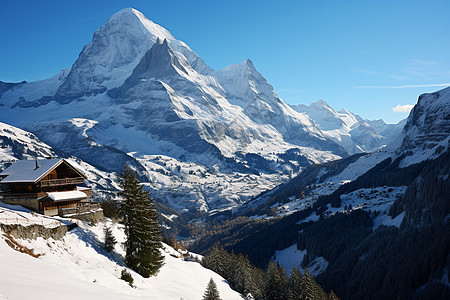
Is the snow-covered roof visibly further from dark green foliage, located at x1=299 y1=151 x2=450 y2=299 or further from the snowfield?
dark green foliage, located at x1=299 y1=151 x2=450 y2=299

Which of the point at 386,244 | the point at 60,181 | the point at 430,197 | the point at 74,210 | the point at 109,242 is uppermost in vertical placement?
the point at 60,181

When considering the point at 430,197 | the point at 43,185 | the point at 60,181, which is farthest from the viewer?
the point at 430,197

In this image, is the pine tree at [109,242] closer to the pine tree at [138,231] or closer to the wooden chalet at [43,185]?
the pine tree at [138,231]

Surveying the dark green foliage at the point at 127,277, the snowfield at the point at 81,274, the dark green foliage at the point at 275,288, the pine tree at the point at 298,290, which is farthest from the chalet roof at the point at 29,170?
the dark green foliage at the point at 275,288

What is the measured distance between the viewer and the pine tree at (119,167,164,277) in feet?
135

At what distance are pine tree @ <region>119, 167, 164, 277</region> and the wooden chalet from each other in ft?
31.8

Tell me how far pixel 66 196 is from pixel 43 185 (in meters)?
3.31

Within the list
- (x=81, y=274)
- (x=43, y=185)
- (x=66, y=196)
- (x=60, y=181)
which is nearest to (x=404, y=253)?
(x=66, y=196)

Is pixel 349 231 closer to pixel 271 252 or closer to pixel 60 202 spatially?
pixel 271 252

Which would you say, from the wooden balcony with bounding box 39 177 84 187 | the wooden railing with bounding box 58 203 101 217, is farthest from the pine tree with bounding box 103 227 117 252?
the wooden balcony with bounding box 39 177 84 187

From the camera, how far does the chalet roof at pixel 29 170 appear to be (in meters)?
45.0

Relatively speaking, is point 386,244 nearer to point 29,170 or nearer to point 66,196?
point 66,196

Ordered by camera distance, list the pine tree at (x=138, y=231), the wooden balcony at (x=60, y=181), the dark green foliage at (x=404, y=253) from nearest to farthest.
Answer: the pine tree at (x=138, y=231) → the wooden balcony at (x=60, y=181) → the dark green foliage at (x=404, y=253)

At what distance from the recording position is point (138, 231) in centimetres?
4144
